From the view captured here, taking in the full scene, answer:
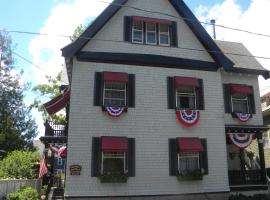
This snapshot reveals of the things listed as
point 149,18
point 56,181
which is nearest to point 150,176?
point 149,18

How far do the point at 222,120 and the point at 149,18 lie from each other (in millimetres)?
6640

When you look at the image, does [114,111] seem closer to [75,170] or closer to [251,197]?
[75,170]

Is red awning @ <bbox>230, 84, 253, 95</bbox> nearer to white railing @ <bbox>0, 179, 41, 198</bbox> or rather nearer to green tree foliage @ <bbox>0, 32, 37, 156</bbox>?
white railing @ <bbox>0, 179, 41, 198</bbox>

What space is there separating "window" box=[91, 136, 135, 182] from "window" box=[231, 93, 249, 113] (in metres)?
6.99

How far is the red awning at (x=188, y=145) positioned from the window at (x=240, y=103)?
4193 millimetres

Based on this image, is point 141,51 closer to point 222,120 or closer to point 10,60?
point 222,120

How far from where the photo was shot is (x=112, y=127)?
1638cm

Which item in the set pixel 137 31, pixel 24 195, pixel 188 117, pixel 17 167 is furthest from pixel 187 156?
pixel 17 167

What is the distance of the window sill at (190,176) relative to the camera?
1661 centimetres

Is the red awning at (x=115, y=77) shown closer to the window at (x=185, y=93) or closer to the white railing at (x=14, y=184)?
the window at (x=185, y=93)

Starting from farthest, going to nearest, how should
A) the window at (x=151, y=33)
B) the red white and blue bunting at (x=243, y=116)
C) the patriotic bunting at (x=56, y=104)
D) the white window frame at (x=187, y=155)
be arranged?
the red white and blue bunting at (x=243, y=116) → the window at (x=151, y=33) → the patriotic bunting at (x=56, y=104) → the white window frame at (x=187, y=155)

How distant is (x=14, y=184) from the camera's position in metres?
16.7

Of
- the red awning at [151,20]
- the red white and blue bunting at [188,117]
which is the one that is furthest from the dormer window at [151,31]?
the red white and blue bunting at [188,117]

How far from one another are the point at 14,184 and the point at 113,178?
4979mm
